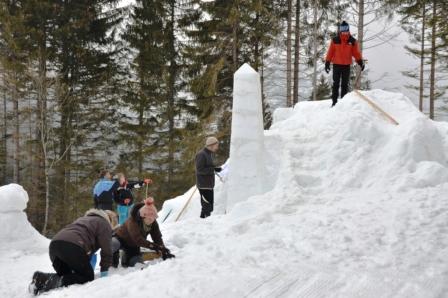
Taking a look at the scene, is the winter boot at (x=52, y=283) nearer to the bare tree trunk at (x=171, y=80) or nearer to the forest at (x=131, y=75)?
the forest at (x=131, y=75)

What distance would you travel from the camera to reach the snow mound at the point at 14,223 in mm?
7871

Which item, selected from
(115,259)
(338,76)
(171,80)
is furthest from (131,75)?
(115,259)

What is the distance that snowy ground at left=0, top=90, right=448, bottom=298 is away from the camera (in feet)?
13.7

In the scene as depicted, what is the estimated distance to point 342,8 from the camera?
60.6 ft

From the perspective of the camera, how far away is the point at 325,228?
572 centimetres

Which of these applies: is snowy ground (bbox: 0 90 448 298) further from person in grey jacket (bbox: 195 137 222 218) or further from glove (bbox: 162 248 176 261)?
person in grey jacket (bbox: 195 137 222 218)

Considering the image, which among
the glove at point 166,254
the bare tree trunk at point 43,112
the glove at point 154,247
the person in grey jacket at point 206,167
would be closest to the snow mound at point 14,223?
the person in grey jacket at point 206,167

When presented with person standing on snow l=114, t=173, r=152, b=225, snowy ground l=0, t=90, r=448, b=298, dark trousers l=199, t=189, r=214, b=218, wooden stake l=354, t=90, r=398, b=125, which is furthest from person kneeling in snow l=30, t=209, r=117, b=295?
wooden stake l=354, t=90, r=398, b=125

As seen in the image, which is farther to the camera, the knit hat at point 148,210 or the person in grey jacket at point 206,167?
the person in grey jacket at point 206,167

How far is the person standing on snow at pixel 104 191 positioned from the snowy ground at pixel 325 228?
4.56ft

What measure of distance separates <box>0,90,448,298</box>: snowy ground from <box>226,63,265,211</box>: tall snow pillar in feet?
1.37

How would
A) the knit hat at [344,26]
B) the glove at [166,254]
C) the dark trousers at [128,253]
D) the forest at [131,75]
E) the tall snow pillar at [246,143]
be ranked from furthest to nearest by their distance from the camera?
the forest at [131,75] < the knit hat at [344,26] < the tall snow pillar at [246,143] < the dark trousers at [128,253] < the glove at [166,254]

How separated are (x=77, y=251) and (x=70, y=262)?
0.16m

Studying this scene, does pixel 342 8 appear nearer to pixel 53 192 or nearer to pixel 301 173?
pixel 301 173
